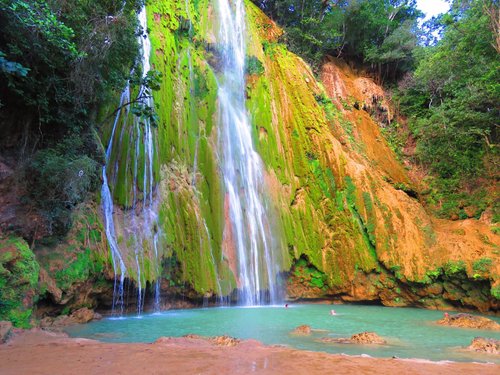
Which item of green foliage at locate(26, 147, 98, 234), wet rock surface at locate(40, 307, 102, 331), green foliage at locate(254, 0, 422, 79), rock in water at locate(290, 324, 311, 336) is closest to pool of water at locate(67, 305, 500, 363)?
rock in water at locate(290, 324, 311, 336)

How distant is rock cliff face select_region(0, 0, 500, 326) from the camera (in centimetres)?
1280

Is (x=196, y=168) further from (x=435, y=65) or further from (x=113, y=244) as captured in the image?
(x=435, y=65)

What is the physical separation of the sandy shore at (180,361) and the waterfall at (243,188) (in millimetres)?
8013

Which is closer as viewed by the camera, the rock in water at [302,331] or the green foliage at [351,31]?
the rock in water at [302,331]

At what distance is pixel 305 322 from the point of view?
10.4m

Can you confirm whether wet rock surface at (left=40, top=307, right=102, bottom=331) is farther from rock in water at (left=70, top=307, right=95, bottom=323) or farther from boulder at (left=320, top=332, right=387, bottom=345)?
boulder at (left=320, top=332, right=387, bottom=345)

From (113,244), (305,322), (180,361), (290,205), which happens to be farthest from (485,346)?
(290,205)

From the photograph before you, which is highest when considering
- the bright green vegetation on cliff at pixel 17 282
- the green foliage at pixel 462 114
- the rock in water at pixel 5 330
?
the green foliage at pixel 462 114

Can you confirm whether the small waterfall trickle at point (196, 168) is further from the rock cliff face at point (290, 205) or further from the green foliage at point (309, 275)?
the green foliage at point (309, 275)

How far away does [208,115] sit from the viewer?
1644 centimetres

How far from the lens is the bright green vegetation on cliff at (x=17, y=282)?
6828mm

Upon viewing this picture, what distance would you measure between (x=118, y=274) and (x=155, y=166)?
410 cm

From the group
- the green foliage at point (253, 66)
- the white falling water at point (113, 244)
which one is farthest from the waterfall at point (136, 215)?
the green foliage at point (253, 66)

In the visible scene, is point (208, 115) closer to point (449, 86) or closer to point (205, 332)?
point (205, 332)
